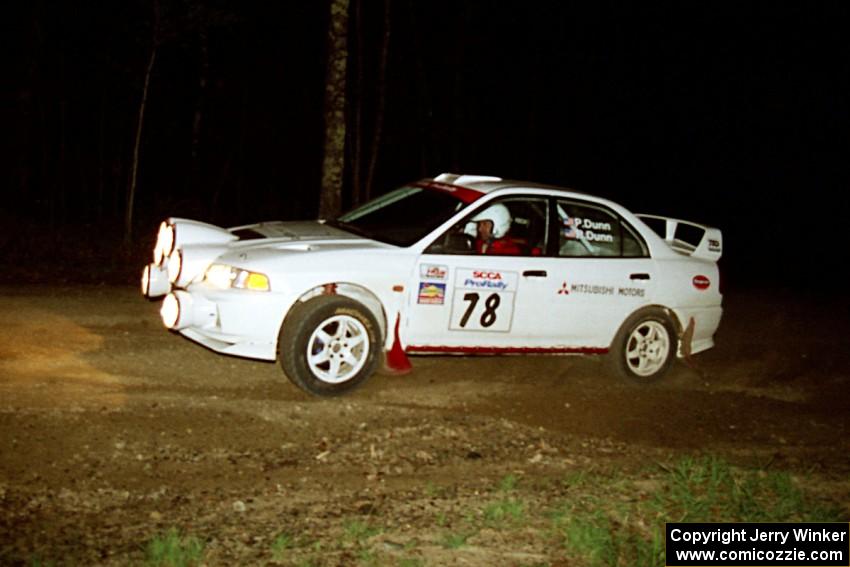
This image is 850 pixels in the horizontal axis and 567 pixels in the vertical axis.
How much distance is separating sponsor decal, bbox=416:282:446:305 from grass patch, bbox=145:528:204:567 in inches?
129

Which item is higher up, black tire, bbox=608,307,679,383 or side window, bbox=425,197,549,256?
side window, bbox=425,197,549,256

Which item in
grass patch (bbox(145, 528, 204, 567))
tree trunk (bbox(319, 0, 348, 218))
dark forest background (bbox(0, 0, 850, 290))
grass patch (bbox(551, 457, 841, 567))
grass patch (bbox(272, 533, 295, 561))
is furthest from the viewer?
dark forest background (bbox(0, 0, 850, 290))

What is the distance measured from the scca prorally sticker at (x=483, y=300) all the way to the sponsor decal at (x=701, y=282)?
1.86 m

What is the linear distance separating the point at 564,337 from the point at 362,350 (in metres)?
1.81

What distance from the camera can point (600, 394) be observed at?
26.3 ft

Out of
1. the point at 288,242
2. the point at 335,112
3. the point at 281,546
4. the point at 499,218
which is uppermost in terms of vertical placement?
the point at 335,112

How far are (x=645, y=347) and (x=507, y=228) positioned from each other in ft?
5.28

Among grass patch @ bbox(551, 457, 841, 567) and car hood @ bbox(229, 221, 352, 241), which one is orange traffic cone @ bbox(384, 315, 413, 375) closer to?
car hood @ bbox(229, 221, 352, 241)

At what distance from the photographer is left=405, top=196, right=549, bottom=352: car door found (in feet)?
24.2

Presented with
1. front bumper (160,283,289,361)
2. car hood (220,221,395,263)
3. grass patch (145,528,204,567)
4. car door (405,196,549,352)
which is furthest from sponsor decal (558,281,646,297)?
grass patch (145,528,204,567)

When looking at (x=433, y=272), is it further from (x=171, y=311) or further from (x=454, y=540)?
(x=454, y=540)

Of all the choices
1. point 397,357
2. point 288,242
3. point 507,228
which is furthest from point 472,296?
point 288,242

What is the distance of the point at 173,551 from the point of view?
425cm

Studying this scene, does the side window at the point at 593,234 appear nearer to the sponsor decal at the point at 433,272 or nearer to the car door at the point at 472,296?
the car door at the point at 472,296
